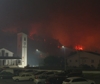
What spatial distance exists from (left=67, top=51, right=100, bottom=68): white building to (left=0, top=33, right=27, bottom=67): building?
1612cm

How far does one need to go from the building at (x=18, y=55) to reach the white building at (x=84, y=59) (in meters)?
16.1

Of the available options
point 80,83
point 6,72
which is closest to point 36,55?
point 6,72

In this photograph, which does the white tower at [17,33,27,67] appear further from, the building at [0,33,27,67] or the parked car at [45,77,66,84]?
the parked car at [45,77,66,84]

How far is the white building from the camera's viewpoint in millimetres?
72562

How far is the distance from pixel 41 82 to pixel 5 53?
5485cm

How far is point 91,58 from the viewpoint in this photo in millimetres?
73375

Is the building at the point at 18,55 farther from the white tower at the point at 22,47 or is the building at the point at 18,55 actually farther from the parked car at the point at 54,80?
the parked car at the point at 54,80

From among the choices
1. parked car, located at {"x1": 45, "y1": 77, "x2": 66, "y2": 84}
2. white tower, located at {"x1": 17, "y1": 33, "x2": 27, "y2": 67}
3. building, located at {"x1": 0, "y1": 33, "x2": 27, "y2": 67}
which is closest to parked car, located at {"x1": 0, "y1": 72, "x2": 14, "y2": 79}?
parked car, located at {"x1": 45, "y1": 77, "x2": 66, "y2": 84}

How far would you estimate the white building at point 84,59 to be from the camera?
72.6 meters

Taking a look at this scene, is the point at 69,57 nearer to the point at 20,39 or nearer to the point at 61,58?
the point at 61,58

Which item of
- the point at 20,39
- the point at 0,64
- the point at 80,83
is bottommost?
the point at 80,83

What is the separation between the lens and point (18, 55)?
291 ft

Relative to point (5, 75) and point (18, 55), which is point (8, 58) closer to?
point (18, 55)

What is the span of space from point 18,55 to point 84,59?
78.7ft
